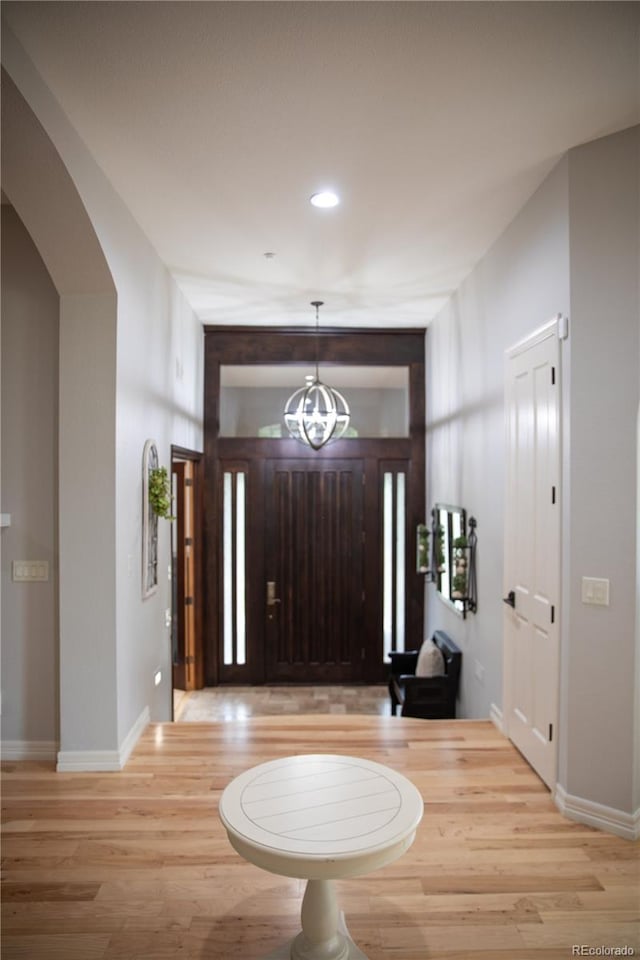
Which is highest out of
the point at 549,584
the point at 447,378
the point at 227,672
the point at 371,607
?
the point at 447,378

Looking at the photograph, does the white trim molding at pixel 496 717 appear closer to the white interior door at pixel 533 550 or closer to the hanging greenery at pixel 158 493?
the white interior door at pixel 533 550

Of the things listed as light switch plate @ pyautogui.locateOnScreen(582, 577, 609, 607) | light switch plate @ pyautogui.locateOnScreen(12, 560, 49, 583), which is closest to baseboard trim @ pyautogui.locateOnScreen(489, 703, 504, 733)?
light switch plate @ pyautogui.locateOnScreen(582, 577, 609, 607)

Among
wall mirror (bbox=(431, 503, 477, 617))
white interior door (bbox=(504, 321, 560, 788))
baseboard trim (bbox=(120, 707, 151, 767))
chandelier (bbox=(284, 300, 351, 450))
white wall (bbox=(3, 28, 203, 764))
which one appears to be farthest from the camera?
chandelier (bbox=(284, 300, 351, 450))

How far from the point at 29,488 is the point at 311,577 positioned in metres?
3.37

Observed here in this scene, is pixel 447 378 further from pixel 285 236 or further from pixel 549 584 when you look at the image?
pixel 549 584

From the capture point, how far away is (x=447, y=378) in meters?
5.37

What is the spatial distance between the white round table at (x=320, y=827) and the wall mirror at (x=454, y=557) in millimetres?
2405

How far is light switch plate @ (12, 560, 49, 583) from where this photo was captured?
3.42 meters

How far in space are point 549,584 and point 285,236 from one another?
8.22ft

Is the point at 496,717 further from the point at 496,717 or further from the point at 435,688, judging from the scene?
the point at 435,688

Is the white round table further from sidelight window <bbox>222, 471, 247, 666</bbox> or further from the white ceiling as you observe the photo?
sidelight window <bbox>222, 471, 247, 666</bbox>

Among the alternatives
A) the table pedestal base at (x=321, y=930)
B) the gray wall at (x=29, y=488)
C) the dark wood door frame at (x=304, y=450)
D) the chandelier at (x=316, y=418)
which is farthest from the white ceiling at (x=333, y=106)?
the table pedestal base at (x=321, y=930)

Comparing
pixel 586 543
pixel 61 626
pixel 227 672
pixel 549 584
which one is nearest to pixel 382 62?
pixel 586 543

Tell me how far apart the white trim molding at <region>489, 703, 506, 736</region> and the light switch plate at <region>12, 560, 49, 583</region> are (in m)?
2.67
